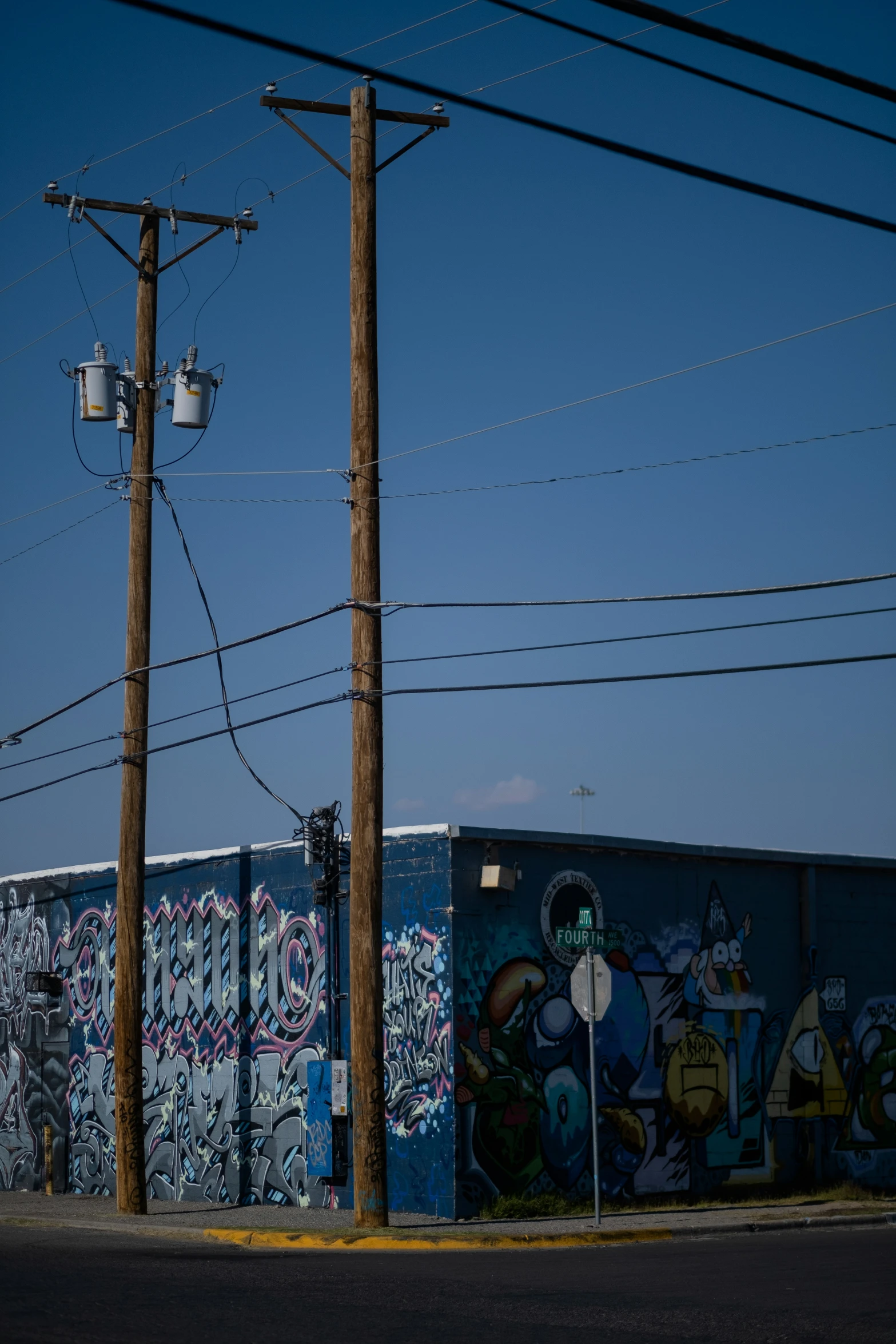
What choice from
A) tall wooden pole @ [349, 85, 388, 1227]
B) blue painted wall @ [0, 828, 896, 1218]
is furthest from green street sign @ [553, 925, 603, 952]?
tall wooden pole @ [349, 85, 388, 1227]

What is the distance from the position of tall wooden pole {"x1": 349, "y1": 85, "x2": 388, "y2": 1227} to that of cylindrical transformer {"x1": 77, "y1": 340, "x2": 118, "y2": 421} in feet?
13.4

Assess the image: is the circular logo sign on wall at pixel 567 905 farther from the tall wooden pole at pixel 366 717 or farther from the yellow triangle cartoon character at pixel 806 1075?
the yellow triangle cartoon character at pixel 806 1075

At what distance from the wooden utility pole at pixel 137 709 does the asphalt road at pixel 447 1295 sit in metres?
4.10

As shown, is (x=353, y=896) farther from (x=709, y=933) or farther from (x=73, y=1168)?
(x=73, y=1168)

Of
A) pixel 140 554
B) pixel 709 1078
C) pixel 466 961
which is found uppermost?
pixel 140 554

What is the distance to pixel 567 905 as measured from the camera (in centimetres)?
2006

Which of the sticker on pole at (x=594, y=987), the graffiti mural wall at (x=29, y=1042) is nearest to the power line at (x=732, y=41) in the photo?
the sticker on pole at (x=594, y=987)

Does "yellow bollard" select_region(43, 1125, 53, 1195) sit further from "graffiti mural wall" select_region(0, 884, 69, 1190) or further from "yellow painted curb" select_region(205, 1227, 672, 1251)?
"yellow painted curb" select_region(205, 1227, 672, 1251)

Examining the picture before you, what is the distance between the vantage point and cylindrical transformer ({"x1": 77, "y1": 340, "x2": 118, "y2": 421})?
1978cm

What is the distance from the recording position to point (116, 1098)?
19.0m

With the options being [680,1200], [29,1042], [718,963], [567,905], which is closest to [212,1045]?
[29,1042]

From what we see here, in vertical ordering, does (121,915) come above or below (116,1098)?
above

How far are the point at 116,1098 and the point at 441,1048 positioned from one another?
4.17m

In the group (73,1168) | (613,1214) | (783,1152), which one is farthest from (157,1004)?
(783,1152)
